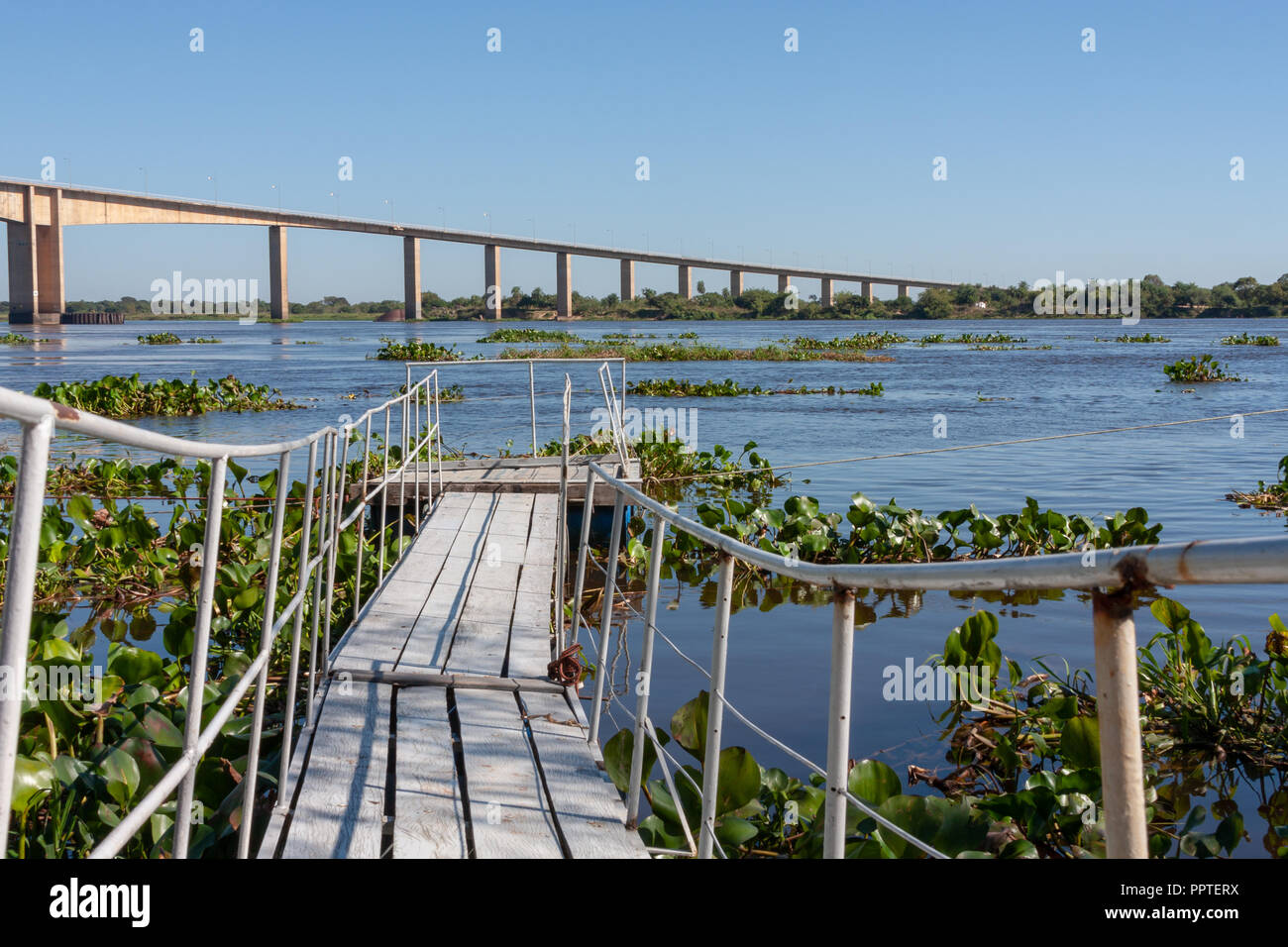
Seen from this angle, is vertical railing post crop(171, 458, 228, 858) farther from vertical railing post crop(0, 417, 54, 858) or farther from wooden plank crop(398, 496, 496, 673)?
wooden plank crop(398, 496, 496, 673)

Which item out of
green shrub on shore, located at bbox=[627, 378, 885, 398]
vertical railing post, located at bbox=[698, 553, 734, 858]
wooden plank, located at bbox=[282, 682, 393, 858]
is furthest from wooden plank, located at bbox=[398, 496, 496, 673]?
green shrub on shore, located at bbox=[627, 378, 885, 398]

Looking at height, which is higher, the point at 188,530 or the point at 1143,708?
the point at 188,530

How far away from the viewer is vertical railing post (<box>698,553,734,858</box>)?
235cm

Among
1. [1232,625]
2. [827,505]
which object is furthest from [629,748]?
[827,505]

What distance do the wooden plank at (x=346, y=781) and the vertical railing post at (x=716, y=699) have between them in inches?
33.8

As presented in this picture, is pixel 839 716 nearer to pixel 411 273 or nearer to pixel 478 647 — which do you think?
pixel 478 647

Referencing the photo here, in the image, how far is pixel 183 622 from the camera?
4941 millimetres

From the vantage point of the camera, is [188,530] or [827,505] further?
[827,505]

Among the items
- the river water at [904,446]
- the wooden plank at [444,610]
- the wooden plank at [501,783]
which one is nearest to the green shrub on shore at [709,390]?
Result: the river water at [904,446]

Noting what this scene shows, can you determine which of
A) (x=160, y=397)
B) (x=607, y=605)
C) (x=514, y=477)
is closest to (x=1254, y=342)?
(x=160, y=397)

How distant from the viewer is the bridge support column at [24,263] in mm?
59656

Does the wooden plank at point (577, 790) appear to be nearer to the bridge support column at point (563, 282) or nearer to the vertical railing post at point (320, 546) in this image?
the vertical railing post at point (320, 546)
